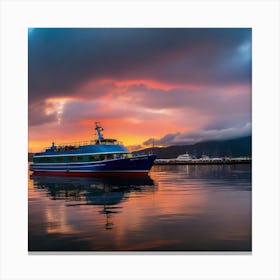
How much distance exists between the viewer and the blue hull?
22.5 m

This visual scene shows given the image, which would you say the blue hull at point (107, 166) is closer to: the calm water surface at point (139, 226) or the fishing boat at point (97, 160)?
the fishing boat at point (97, 160)

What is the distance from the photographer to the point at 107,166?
22516 mm

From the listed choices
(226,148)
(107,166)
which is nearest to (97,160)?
(107,166)

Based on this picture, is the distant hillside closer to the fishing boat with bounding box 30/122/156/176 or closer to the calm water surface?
the calm water surface

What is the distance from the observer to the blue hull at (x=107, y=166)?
887 inches

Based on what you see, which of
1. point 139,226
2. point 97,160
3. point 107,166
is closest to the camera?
point 139,226

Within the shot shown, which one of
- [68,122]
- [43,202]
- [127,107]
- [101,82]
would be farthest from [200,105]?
[43,202]

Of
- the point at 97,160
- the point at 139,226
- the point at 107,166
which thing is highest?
the point at 97,160

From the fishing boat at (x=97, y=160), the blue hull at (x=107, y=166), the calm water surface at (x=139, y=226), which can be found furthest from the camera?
the blue hull at (x=107, y=166)

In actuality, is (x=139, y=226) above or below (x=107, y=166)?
below

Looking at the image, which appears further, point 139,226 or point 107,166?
point 107,166

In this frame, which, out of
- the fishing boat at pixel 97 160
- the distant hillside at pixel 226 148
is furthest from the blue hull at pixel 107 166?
the distant hillside at pixel 226 148

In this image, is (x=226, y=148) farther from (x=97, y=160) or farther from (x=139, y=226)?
(x=97, y=160)
